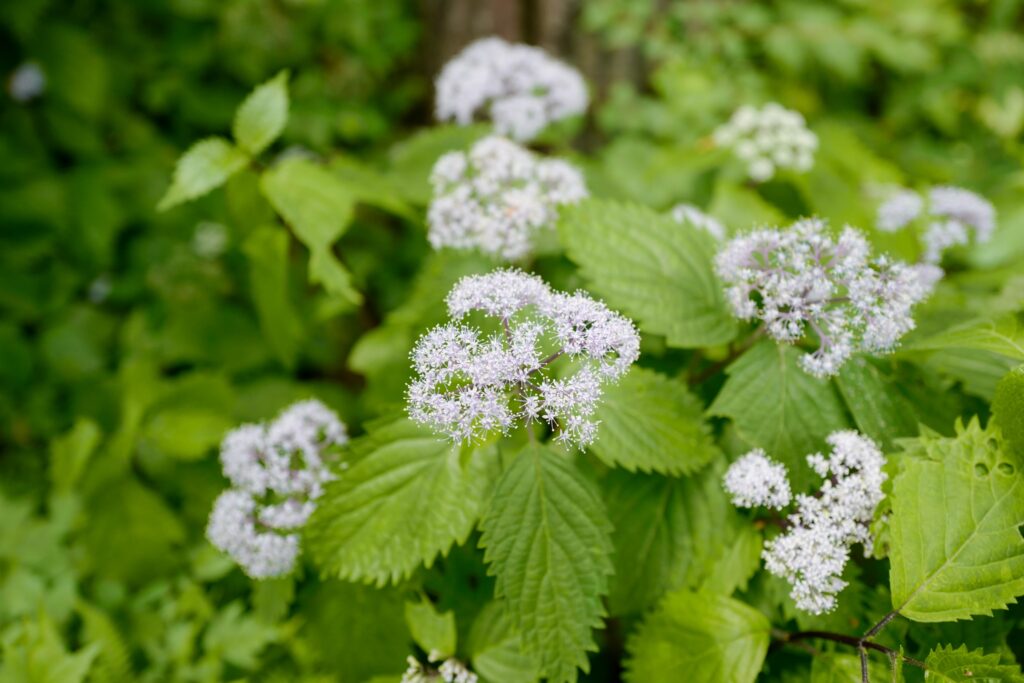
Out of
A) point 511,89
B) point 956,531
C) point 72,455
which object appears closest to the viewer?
point 956,531

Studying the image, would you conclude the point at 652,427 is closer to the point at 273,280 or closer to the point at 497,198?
the point at 497,198

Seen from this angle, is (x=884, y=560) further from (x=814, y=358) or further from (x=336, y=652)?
(x=336, y=652)

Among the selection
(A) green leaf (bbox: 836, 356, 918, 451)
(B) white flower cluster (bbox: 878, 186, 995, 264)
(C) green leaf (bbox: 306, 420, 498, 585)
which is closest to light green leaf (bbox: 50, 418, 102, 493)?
(C) green leaf (bbox: 306, 420, 498, 585)

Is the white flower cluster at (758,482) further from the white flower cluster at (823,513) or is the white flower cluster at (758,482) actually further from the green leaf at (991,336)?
the green leaf at (991,336)

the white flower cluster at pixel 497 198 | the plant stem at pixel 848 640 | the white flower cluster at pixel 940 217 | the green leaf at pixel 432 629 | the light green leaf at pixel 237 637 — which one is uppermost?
the white flower cluster at pixel 940 217

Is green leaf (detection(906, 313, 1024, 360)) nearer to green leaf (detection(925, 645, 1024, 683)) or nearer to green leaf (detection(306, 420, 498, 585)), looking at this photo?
green leaf (detection(925, 645, 1024, 683))

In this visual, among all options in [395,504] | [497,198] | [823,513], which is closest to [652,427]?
[823,513]

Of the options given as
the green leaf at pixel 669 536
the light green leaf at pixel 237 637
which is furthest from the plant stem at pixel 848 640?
the light green leaf at pixel 237 637
